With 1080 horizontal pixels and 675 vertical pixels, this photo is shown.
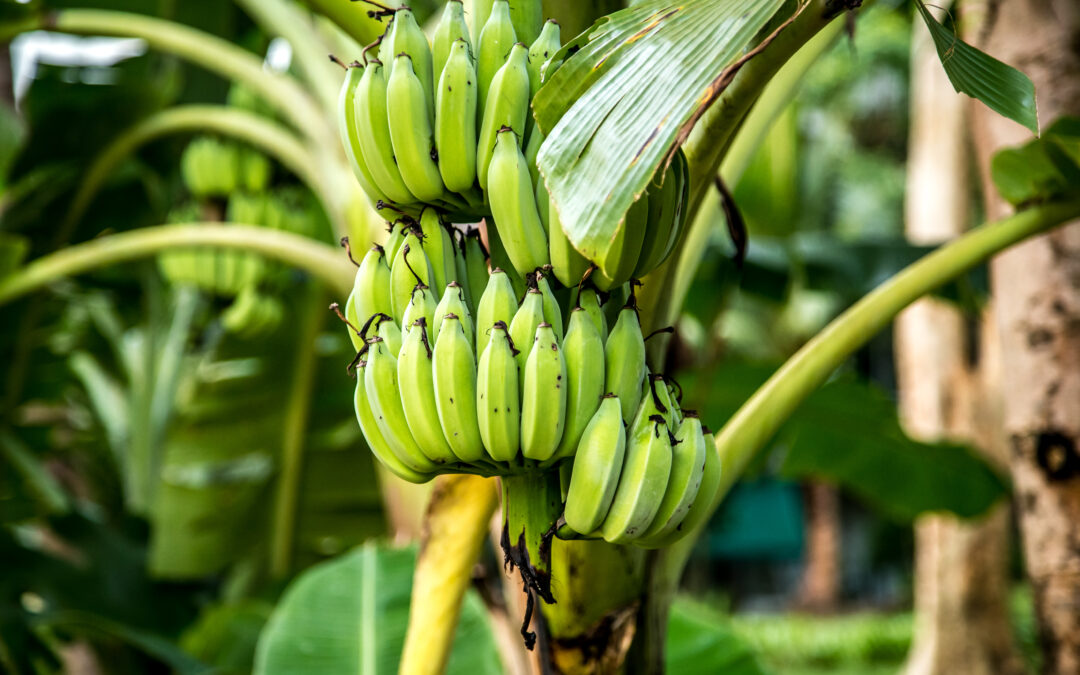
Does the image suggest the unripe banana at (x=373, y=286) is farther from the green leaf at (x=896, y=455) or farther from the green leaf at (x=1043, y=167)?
the green leaf at (x=896, y=455)

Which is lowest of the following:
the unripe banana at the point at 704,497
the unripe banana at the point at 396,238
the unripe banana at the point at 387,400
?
the unripe banana at the point at 704,497

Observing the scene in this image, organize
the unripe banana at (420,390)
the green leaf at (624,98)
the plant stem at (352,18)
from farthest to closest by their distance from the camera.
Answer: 1. the plant stem at (352,18)
2. the unripe banana at (420,390)
3. the green leaf at (624,98)

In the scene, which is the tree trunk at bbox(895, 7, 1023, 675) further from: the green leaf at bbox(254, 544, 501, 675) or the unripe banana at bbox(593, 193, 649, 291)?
the unripe banana at bbox(593, 193, 649, 291)

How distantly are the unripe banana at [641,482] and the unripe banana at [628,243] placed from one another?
0.29 ft

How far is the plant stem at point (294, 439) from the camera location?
1.68 meters

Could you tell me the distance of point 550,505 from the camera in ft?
1.72

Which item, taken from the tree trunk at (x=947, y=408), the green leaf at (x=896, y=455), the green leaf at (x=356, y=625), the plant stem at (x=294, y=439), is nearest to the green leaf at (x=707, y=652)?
the green leaf at (x=356, y=625)

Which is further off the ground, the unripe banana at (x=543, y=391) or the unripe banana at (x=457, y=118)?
the unripe banana at (x=457, y=118)

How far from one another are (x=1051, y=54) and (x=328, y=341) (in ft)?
4.49

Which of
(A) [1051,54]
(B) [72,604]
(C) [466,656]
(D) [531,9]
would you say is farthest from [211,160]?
(A) [1051,54]

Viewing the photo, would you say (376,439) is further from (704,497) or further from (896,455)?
(896,455)

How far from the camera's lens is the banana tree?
0.41m

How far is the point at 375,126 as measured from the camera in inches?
21.1

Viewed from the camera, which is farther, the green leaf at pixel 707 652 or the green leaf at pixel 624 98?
the green leaf at pixel 707 652
